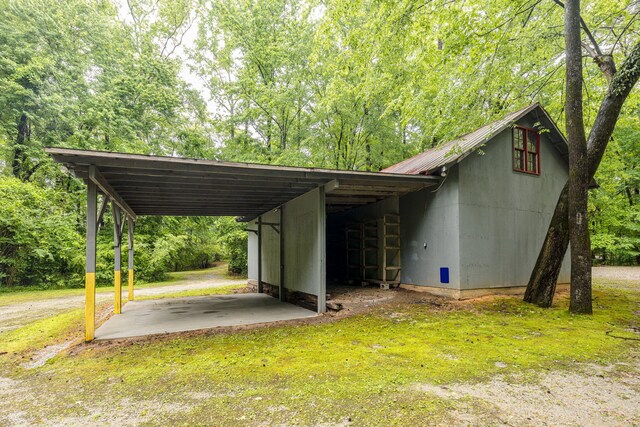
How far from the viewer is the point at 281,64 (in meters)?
17.3

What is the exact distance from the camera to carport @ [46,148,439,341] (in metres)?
5.41

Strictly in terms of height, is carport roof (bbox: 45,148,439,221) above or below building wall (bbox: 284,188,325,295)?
above

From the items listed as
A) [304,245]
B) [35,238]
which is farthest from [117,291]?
[35,238]

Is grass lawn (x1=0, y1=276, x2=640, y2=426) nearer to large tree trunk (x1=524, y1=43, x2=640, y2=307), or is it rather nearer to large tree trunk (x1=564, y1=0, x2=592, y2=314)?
large tree trunk (x1=564, y1=0, x2=592, y2=314)

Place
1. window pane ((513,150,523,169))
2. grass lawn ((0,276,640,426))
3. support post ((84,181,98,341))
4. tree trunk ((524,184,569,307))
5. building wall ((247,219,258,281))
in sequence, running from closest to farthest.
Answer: grass lawn ((0,276,640,426)) < support post ((84,181,98,341)) < tree trunk ((524,184,569,307)) < window pane ((513,150,523,169)) < building wall ((247,219,258,281))

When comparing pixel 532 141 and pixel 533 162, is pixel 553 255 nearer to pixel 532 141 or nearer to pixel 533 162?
pixel 533 162

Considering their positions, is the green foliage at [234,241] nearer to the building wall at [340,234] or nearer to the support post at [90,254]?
the building wall at [340,234]

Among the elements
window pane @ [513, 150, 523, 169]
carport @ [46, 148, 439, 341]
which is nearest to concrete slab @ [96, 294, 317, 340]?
carport @ [46, 148, 439, 341]

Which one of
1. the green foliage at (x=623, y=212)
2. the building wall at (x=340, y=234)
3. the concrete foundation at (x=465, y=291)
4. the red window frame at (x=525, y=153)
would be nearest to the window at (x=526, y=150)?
the red window frame at (x=525, y=153)

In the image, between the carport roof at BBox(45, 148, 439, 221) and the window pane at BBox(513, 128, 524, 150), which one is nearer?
the carport roof at BBox(45, 148, 439, 221)

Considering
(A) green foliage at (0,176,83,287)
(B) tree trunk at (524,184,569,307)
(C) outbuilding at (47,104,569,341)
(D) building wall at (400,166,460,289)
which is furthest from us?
(A) green foliage at (0,176,83,287)

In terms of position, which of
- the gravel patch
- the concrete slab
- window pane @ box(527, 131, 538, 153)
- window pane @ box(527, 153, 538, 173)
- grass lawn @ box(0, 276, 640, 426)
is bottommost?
the concrete slab

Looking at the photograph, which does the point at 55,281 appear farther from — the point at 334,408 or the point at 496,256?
the point at 496,256

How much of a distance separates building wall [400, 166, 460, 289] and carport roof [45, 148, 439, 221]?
0.42m
